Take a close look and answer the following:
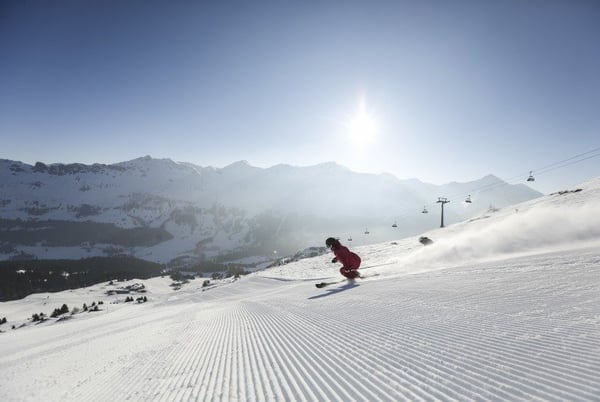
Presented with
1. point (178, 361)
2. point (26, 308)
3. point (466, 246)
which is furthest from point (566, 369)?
point (26, 308)

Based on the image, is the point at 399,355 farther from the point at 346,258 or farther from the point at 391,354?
the point at 346,258

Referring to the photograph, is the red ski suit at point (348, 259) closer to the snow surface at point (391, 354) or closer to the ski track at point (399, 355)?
the snow surface at point (391, 354)

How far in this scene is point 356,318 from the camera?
7305mm

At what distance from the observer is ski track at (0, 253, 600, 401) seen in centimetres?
328

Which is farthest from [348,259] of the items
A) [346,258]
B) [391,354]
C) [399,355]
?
[399,355]

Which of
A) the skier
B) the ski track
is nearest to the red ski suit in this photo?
the skier

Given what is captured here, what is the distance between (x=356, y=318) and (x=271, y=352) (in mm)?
2206

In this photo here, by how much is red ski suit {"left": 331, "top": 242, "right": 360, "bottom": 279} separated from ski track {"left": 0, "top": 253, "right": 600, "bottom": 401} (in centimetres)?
837

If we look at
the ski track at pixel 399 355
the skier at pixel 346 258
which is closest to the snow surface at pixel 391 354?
the ski track at pixel 399 355

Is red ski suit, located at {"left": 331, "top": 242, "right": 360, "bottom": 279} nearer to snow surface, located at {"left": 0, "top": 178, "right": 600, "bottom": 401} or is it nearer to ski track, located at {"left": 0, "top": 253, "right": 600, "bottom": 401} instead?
snow surface, located at {"left": 0, "top": 178, "right": 600, "bottom": 401}

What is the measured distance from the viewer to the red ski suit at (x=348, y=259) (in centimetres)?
1728

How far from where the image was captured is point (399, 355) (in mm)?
4324

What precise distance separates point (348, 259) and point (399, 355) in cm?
1306

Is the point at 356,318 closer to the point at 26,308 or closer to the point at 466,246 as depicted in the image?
the point at 466,246
